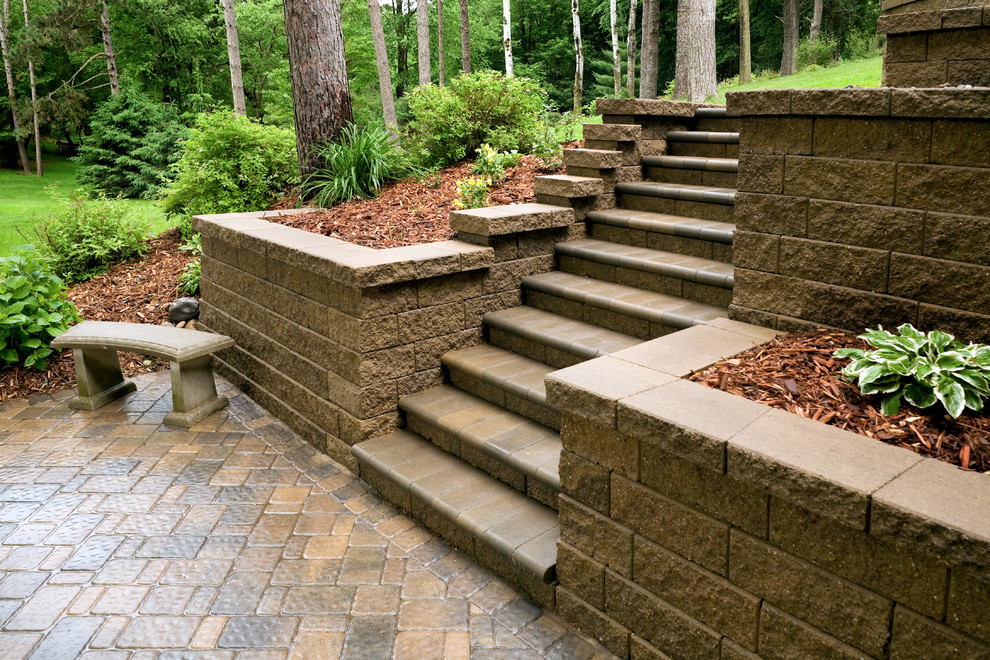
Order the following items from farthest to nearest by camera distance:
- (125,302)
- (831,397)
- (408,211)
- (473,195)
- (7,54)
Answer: (7,54) < (125,302) < (408,211) < (473,195) < (831,397)

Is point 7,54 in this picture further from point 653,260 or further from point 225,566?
point 225,566

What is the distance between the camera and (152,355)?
5434mm

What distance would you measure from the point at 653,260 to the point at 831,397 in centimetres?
220

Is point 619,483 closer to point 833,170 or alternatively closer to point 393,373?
point 833,170

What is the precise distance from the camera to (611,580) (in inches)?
→ 115

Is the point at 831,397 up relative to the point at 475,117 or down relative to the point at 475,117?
down

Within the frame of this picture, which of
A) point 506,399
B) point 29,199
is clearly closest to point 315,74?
point 506,399

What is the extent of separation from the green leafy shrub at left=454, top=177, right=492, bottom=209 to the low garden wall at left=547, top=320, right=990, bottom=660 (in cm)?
305

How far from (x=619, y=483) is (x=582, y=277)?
2.60 meters

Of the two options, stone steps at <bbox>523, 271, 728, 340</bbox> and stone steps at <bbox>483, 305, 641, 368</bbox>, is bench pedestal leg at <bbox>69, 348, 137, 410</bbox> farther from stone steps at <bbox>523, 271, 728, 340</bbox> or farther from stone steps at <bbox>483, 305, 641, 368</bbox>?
stone steps at <bbox>523, 271, 728, 340</bbox>

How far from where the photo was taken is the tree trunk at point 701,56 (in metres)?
12.2

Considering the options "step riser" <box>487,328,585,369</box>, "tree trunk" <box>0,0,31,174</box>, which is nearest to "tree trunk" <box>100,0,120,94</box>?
"tree trunk" <box>0,0,31,174</box>

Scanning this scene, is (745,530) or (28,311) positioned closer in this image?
(745,530)

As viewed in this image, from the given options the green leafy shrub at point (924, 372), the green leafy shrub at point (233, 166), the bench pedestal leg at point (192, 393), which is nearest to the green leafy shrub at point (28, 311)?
the bench pedestal leg at point (192, 393)
